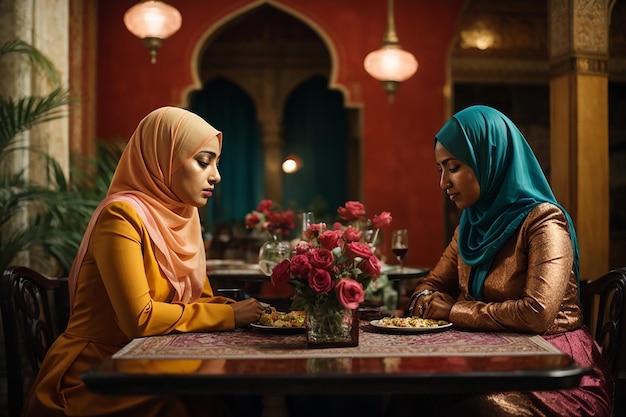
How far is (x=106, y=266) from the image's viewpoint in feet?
7.55

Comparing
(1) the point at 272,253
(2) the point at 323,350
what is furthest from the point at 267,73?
(2) the point at 323,350

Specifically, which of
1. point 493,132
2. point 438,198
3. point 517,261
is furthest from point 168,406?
point 438,198

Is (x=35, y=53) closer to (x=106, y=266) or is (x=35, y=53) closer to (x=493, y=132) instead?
(x=106, y=266)

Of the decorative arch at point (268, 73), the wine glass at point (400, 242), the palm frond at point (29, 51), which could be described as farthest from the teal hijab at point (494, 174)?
the decorative arch at point (268, 73)

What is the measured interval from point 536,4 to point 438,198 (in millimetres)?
3021

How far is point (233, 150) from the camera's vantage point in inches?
424

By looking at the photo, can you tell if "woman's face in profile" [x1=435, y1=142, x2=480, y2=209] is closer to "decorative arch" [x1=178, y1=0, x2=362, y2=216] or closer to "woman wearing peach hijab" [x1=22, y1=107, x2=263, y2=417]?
"woman wearing peach hijab" [x1=22, y1=107, x2=263, y2=417]

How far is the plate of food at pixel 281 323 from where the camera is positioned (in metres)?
2.34

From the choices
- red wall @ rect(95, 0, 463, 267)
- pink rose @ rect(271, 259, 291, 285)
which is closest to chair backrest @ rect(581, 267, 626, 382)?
pink rose @ rect(271, 259, 291, 285)

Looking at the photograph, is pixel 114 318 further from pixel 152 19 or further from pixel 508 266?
pixel 152 19

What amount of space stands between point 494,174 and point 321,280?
88cm

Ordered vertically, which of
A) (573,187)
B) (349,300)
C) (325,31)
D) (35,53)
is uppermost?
(325,31)

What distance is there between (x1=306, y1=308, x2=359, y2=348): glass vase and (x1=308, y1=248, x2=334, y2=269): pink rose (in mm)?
139

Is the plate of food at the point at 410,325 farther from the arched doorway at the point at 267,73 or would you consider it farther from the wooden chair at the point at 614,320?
the arched doorway at the point at 267,73
